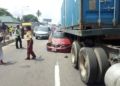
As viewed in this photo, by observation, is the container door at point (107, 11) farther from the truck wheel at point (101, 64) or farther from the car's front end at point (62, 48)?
the car's front end at point (62, 48)

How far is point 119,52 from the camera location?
4.89 metres

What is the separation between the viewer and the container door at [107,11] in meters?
6.37

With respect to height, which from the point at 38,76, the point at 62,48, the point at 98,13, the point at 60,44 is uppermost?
the point at 98,13

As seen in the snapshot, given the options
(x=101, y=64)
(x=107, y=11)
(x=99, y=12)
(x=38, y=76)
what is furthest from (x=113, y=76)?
(x=38, y=76)

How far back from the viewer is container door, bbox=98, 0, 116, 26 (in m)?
6.37

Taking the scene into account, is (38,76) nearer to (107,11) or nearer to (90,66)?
(90,66)

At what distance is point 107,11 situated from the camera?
21.1ft

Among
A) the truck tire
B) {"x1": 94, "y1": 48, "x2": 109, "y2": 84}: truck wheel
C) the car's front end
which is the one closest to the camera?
the truck tire

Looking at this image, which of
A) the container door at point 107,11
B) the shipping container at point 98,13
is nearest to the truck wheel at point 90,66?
the shipping container at point 98,13

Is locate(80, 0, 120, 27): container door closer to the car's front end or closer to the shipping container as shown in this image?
the shipping container

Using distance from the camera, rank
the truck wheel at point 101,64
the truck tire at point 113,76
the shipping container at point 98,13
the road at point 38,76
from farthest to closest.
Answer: the shipping container at point 98,13 → the road at point 38,76 → the truck wheel at point 101,64 → the truck tire at point 113,76

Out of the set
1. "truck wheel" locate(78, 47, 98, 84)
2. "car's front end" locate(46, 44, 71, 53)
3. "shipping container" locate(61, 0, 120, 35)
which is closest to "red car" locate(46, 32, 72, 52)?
"car's front end" locate(46, 44, 71, 53)

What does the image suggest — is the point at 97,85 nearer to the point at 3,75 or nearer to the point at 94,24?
the point at 94,24

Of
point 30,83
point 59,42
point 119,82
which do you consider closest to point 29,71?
point 30,83
